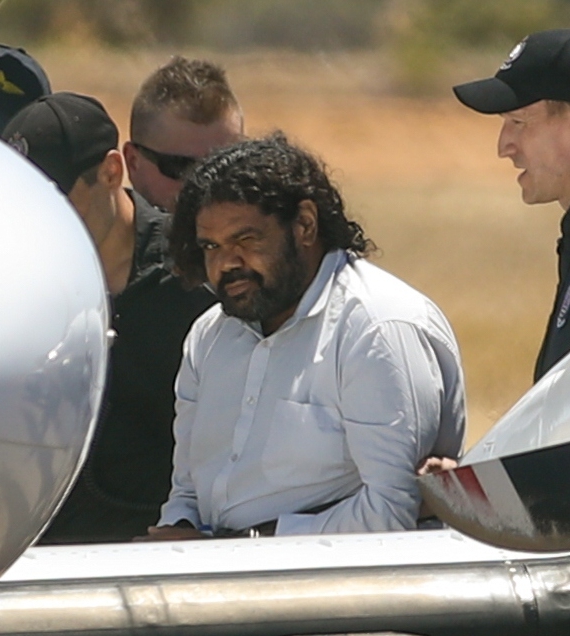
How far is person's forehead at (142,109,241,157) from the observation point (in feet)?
13.5

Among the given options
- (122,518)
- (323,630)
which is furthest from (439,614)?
(122,518)

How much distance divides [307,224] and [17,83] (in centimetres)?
138

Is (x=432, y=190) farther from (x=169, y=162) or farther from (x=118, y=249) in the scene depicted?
(x=118, y=249)

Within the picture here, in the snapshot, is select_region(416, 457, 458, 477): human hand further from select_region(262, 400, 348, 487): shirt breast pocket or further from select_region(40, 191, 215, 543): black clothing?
select_region(40, 191, 215, 543): black clothing

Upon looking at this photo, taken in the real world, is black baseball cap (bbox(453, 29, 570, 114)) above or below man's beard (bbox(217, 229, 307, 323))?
above

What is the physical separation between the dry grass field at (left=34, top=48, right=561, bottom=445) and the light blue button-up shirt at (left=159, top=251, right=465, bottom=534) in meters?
8.28

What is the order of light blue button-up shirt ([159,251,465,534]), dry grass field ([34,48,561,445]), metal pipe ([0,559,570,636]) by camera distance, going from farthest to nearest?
dry grass field ([34,48,561,445]) < light blue button-up shirt ([159,251,465,534]) < metal pipe ([0,559,570,636])

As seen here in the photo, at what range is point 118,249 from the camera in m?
3.75

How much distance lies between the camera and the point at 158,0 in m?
13.7

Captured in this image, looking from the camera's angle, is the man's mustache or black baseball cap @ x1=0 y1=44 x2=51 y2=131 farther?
black baseball cap @ x1=0 y1=44 x2=51 y2=131

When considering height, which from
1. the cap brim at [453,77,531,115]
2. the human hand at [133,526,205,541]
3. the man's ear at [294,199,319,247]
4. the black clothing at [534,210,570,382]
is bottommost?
the human hand at [133,526,205,541]

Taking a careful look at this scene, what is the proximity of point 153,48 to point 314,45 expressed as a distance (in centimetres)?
204

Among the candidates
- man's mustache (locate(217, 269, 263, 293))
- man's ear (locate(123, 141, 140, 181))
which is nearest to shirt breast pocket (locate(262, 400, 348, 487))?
man's mustache (locate(217, 269, 263, 293))

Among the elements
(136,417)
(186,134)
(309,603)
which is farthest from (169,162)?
(309,603)
